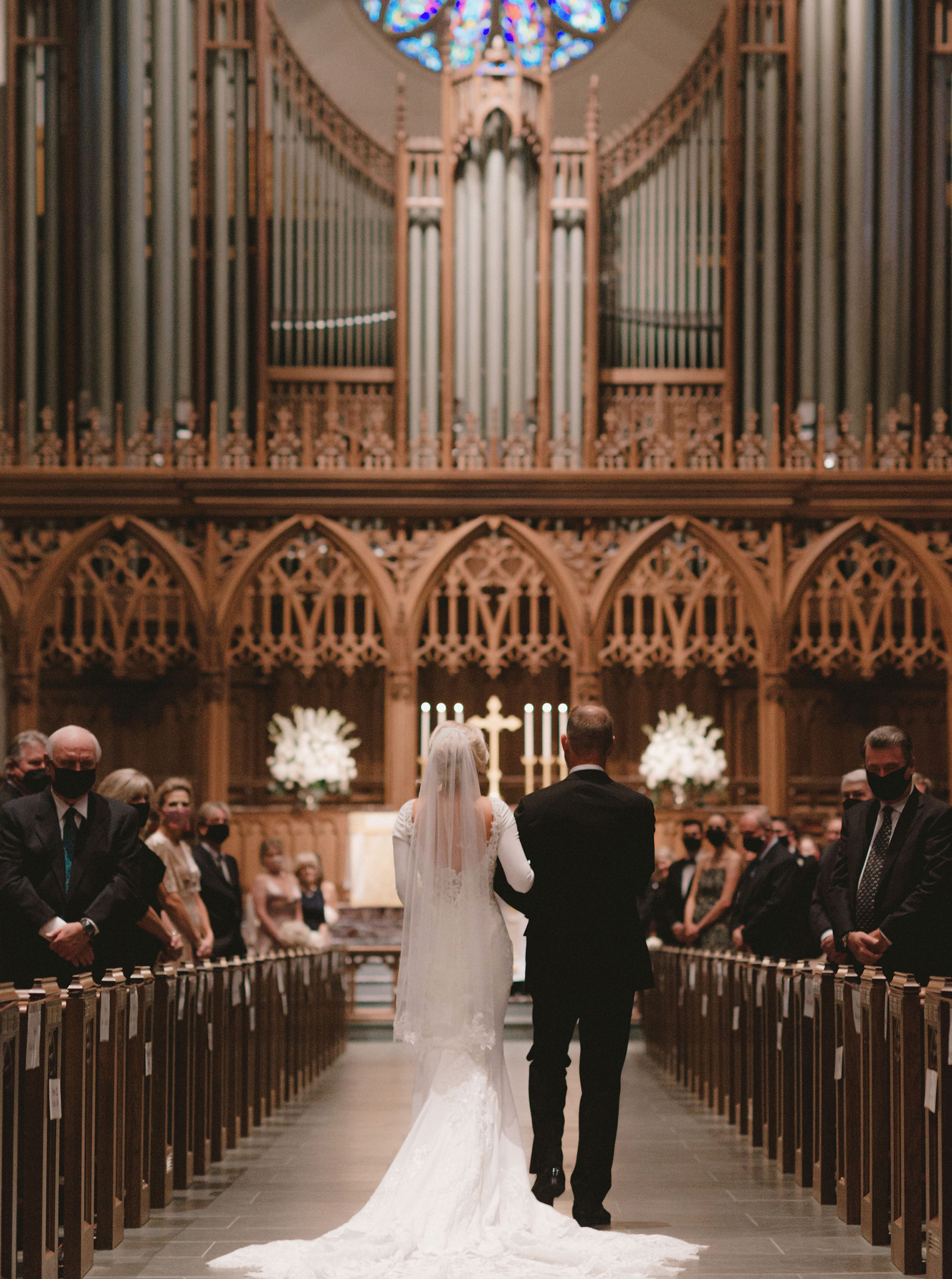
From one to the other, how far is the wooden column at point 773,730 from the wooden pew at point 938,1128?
10080 mm

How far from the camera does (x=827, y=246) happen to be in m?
18.0

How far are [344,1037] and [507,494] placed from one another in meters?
4.84

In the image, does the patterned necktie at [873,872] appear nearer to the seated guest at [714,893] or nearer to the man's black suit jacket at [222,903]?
the man's black suit jacket at [222,903]

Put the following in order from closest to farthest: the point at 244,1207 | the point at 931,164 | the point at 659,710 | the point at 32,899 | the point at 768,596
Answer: the point at 32,899 < the point at 244,1207 < the point at 768,596 < the point at 659,710 < the point at 931,164

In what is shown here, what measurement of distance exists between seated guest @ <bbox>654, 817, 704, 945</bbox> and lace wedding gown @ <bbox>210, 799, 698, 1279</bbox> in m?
7.14

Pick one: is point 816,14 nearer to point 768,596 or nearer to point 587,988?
point 768,596

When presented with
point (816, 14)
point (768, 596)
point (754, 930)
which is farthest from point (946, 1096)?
point (816, 14)

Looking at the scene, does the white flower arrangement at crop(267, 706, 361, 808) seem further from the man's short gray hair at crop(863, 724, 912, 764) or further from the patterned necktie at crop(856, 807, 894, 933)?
the man's short gray hair at crop(863, 724, 912, 764)

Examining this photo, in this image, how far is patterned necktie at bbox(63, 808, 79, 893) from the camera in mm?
6566

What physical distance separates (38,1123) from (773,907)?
5.46 meters

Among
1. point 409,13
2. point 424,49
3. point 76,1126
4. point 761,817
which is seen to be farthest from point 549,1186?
point 409,13

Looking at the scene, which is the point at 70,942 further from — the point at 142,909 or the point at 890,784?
the point at 890,784

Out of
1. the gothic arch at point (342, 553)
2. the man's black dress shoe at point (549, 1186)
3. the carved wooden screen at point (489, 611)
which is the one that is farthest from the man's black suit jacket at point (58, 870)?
the gothic arch at point (342, 553)

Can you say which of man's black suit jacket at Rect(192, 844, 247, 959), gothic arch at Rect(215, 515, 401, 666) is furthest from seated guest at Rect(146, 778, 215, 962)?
gothic arch at Rect(215, 515, 401, 666)
